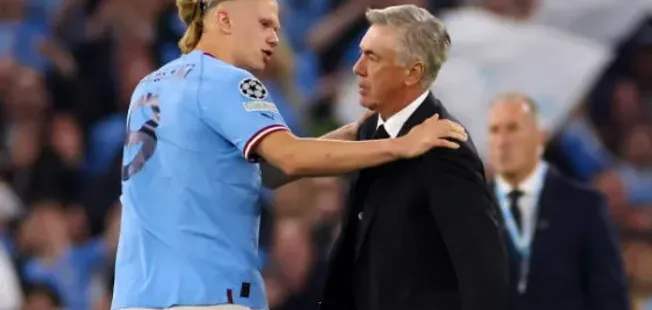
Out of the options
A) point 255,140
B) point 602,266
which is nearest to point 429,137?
point 255,140

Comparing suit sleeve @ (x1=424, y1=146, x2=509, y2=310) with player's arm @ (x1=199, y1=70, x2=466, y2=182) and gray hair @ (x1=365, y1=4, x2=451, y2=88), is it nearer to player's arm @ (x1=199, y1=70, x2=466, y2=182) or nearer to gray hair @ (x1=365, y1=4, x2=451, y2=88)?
player's arm @ (x1=199, y1=70, x2=466, y2=182)

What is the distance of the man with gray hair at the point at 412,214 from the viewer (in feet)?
10.6

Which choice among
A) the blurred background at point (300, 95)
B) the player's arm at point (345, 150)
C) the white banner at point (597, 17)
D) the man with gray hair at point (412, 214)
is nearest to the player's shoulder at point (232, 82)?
the player's arm at point (345, 150)

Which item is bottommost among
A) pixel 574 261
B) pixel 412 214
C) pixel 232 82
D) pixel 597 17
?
pixel 597 17

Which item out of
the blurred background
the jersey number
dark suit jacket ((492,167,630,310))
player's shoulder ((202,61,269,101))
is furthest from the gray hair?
the blurred background

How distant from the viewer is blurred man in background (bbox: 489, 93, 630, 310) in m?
4.79

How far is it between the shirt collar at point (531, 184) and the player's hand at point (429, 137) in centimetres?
182

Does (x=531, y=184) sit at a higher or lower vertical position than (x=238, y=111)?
lower

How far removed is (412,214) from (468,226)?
0.49ft

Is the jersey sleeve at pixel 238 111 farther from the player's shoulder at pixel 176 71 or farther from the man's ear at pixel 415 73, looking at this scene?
the man's ear at pixel 415 73

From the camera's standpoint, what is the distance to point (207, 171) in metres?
3.28

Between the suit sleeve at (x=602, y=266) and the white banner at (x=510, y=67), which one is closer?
the suit sleeve at (x=602, y=266)

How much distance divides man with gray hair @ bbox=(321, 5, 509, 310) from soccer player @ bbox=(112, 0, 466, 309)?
10 cm

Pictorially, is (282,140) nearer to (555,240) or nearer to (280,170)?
(280,170)
